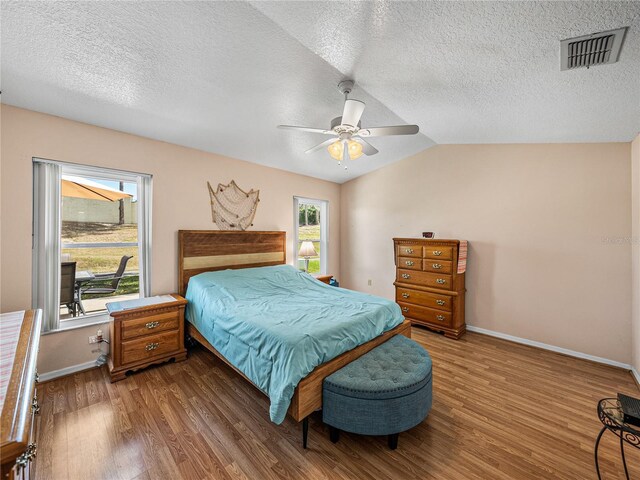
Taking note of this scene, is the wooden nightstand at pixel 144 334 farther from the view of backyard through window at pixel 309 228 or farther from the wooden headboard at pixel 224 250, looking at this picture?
the view of backyard through window at pixel 309 228

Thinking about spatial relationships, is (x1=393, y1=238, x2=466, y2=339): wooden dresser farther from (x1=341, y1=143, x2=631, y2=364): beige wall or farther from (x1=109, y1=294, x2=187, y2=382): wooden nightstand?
(x1=109, y1=294, x2=187, y2=382): wooden nightstand

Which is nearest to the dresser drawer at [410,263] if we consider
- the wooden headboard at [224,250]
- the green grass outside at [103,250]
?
the wooden headboard at [224,250]

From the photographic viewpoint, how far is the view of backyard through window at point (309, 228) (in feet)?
15.9

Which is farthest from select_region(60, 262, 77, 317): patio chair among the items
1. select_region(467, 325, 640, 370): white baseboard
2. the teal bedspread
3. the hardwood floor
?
select_region(467, 325, 640, 370): white baseboard

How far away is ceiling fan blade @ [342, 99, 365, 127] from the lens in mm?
1885

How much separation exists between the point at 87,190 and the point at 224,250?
5.14ft

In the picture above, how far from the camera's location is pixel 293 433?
187 cm

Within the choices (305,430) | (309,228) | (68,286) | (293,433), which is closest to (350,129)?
(305,430)

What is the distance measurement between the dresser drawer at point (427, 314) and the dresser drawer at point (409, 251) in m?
0.75

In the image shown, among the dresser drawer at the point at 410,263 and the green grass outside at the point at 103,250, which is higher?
the green grass outside at the point at 103,250

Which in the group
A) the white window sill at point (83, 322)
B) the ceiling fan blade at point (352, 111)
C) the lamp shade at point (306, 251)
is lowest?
the white window sill at point (83, 322)

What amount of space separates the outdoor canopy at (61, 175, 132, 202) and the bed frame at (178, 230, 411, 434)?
0.77m

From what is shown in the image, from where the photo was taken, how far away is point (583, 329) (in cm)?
300

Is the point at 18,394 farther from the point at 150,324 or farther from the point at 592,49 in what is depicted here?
the point at 592,49
